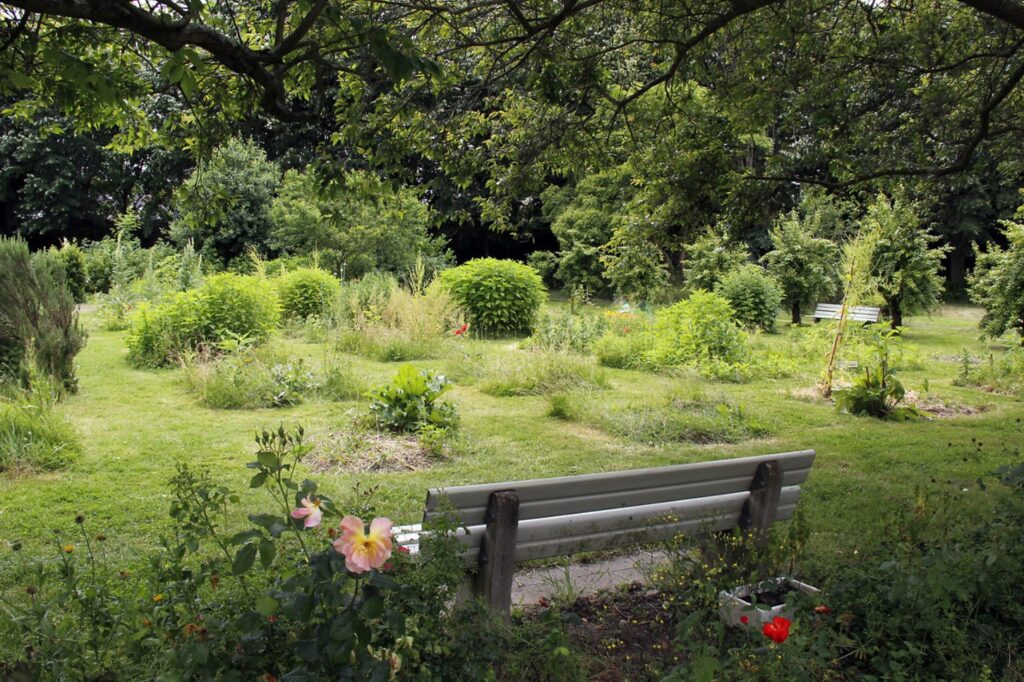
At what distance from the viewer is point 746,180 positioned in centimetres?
671

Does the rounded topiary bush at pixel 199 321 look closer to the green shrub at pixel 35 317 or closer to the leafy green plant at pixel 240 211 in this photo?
the green shrub at pixel 35 317

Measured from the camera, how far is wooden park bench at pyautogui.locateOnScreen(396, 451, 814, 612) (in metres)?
2.79

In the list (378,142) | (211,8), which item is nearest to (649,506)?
(378,142)

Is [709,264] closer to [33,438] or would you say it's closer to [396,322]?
[396,322]

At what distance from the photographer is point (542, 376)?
937 cm

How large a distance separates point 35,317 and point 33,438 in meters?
2.13

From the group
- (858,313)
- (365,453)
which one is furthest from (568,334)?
(858,313)

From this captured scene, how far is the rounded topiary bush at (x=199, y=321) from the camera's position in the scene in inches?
396

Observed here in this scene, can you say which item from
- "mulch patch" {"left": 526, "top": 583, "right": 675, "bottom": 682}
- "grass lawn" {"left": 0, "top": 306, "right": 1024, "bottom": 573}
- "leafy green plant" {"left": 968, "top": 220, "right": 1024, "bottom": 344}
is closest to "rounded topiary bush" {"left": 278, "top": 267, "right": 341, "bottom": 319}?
"grass lawn" {"left": 0, "top": 306, "right": 1024, "bottom": 573}

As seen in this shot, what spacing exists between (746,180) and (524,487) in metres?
4.67

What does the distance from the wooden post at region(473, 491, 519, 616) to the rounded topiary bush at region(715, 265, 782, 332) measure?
535 inches

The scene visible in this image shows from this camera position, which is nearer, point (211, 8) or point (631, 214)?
point (211, 8)

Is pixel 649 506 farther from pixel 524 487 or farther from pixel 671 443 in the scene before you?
pixel 671 443

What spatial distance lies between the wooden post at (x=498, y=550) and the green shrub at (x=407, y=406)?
4024 millimetres
